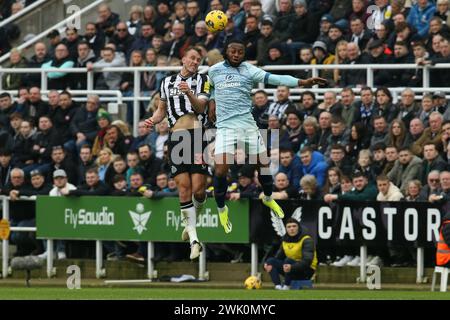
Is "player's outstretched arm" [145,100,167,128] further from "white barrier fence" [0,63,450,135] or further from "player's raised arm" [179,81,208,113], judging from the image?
"white barrier fence" [0,63,450,135]

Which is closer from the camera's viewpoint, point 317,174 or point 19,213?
point 317,174

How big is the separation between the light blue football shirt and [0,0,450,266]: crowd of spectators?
3.20 meters

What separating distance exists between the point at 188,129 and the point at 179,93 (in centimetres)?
52

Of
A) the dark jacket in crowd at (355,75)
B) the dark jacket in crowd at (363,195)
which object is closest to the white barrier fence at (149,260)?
the dark jacket in crowd at (363,195)

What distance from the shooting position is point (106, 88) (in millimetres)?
31781

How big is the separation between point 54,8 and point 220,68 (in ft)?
46.8

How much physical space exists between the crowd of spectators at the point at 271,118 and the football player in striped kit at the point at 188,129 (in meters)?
2.49

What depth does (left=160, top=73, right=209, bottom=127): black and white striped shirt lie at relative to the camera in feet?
71.4

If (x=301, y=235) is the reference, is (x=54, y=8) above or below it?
above

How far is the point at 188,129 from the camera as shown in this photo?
72.0 feet

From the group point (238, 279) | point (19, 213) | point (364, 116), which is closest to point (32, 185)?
point (19, 213)

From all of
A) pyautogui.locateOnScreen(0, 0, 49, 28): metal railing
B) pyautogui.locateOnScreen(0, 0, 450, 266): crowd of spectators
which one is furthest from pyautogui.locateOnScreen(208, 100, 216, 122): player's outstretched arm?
pyautogui.locateOnScreen(0, 0, 49, 28): metal railing

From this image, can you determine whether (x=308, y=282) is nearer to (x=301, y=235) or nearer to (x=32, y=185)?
(x=301, y=235)

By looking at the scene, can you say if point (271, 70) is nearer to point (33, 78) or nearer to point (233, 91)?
point (33, 78)
